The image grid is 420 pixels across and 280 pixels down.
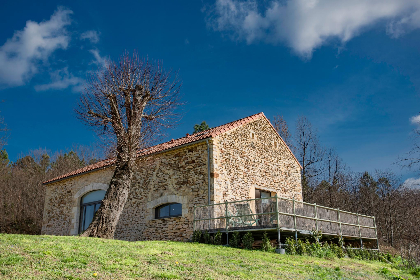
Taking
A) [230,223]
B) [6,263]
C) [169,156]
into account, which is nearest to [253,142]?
[169,156]

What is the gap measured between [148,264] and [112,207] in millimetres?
5692

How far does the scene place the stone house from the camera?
14047 mm

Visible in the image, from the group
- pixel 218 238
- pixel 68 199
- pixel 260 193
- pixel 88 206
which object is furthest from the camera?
pixel 68 199

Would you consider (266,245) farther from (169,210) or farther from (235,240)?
(169,210)

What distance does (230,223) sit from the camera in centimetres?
1248

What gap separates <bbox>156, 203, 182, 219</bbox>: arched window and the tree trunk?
2.51 metres

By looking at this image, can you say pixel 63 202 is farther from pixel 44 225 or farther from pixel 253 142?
pixel 253 142

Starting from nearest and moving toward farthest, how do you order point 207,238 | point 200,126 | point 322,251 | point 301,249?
point 301,249
point 322,251
point 207,238
point 200,126

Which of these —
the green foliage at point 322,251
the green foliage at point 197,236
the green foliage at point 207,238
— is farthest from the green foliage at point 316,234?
the green foliage at point 197,236

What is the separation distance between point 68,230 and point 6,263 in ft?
46.2

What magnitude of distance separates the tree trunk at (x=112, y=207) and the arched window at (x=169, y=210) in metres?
2.51

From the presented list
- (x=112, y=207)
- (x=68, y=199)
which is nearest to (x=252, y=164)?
(x=112, y=207)

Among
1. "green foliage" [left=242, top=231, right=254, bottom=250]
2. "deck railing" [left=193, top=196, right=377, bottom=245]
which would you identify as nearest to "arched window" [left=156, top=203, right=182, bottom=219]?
"deck railing" [left=193, top=196, right=377, bottom=245]

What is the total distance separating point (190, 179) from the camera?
14.3 meters
